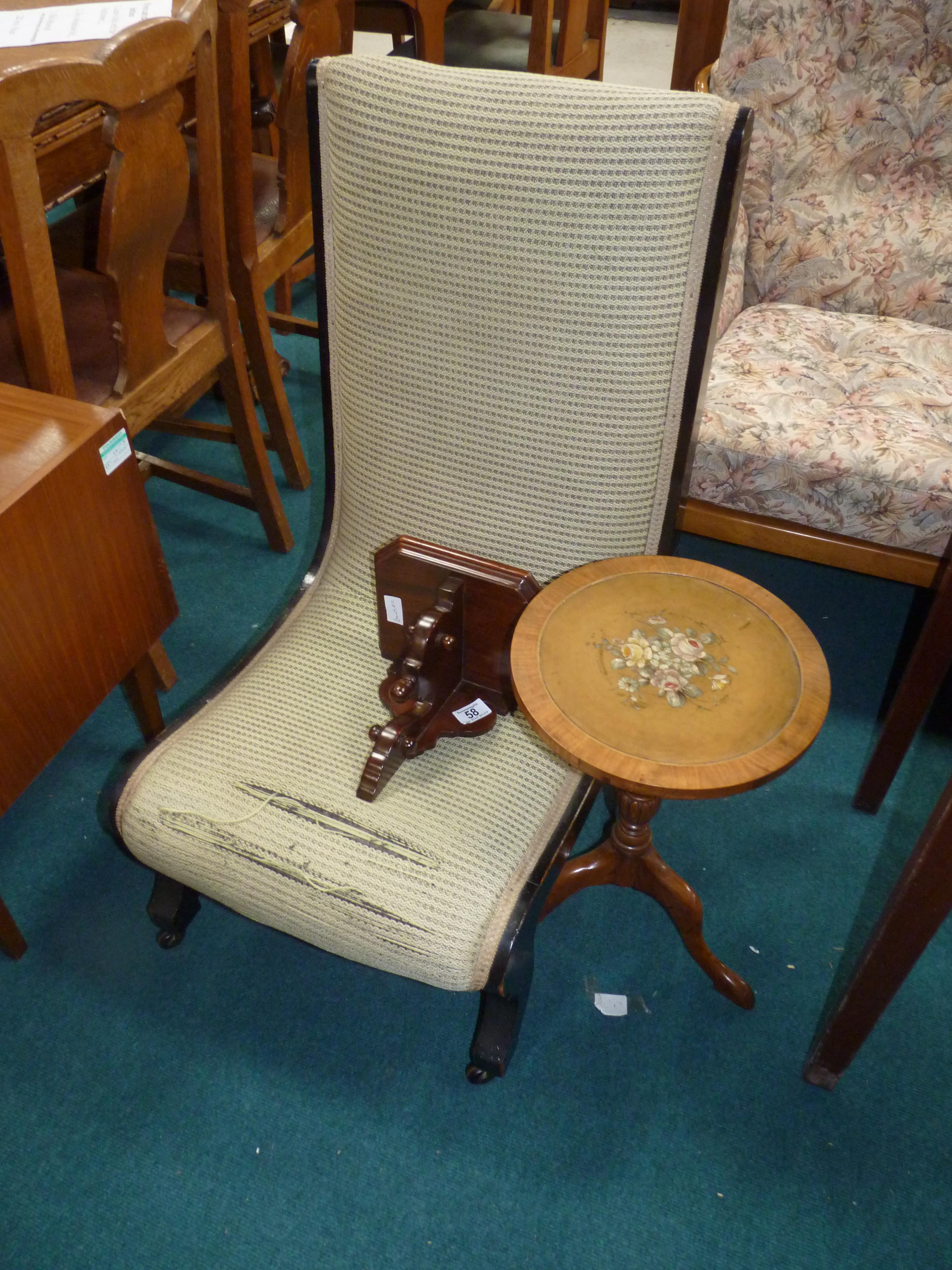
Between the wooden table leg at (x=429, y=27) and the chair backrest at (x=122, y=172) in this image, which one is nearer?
Answer: the chair backrest at (x=122, y=172)

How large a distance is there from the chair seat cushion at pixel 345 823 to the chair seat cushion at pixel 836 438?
27.5 inches

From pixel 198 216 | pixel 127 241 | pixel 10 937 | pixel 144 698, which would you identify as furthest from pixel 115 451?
pixel 198 216

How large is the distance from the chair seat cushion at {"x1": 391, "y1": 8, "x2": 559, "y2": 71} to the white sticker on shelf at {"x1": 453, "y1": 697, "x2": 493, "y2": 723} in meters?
1.97

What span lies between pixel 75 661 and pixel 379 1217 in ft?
2.68

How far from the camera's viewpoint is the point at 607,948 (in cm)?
143

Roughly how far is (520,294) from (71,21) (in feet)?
3.92

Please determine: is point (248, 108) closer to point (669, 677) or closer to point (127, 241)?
point (127, 241)

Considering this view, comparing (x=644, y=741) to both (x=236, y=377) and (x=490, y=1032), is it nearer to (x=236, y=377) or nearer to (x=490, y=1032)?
(x=490, y=1032)

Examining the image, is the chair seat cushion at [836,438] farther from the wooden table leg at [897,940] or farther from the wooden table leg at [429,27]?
the wooden table leg at [429,27]

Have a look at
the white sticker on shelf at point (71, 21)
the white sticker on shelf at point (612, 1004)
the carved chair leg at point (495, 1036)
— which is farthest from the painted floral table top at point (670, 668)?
the white sticker on shelf at point (71, 21)

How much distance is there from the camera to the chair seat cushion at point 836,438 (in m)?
1.55

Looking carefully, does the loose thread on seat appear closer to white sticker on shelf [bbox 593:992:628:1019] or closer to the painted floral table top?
the painted floral table top

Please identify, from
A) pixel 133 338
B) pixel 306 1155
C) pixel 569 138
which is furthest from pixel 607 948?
pixel 133 338

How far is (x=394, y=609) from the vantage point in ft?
3.81
